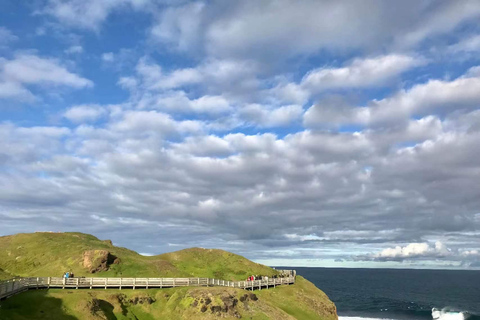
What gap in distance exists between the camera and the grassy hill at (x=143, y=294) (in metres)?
47.3

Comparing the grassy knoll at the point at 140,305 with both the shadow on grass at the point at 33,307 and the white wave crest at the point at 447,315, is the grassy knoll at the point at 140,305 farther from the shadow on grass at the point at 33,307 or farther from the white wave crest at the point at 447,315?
the white wave crest at the point at 447,315

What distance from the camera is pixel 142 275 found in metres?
67.4

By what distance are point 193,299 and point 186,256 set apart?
34.3 metres

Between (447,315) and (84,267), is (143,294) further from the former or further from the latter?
(447,315)

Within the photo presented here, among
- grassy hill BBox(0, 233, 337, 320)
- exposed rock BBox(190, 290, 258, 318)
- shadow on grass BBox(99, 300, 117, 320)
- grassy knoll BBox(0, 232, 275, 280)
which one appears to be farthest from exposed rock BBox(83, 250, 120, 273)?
exposed rock BBox(190, 290, 258, 318)

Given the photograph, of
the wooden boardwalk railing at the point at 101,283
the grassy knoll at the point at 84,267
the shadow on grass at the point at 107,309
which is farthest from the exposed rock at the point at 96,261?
the shadow on grass at the point at 107,309

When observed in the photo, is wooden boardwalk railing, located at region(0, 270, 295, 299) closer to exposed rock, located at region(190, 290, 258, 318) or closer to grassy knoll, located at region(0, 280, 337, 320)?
grassy knoll, located at region(0, 280, 337, 320)

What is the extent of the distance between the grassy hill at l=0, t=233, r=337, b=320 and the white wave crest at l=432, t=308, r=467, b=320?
65.7 meters

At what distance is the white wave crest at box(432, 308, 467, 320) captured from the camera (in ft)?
401

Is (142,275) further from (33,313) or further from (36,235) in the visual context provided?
(36,235)

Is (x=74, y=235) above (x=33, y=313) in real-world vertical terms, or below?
above

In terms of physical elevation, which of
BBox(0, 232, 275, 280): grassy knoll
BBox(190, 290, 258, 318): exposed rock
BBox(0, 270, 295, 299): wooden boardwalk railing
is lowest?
BBox(190, 290, 258, 318): exposed rock

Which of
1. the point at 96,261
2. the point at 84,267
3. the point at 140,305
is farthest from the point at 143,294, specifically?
the point at 84,267

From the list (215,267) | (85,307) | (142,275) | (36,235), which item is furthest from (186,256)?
(85,307)
